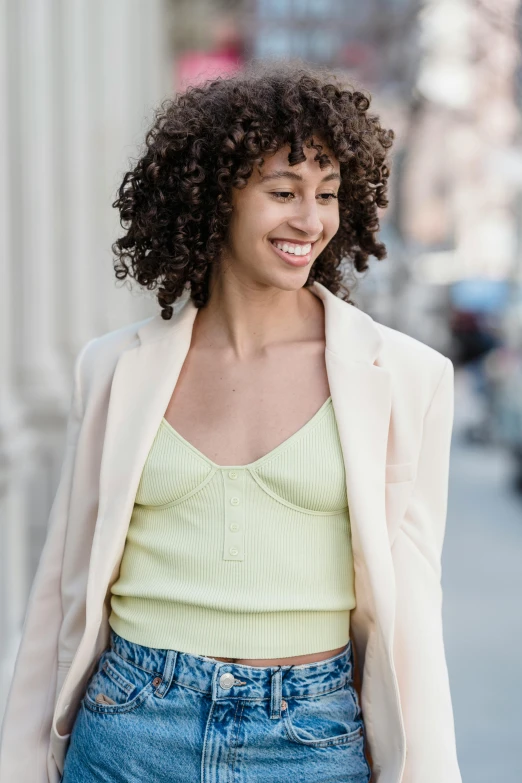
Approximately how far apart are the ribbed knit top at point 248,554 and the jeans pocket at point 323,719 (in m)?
0.11

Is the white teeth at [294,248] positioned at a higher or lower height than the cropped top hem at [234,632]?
higher

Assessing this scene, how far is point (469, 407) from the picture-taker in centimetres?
3016

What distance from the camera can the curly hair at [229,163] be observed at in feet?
8.15

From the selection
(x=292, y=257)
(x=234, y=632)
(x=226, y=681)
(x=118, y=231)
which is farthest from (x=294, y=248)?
(x=118, y=231)

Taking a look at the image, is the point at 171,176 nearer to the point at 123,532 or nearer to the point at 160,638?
the point at 123,532

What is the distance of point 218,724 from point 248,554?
362mm

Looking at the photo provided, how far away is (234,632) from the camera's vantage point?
94.3 inches

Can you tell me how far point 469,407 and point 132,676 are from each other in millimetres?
28337

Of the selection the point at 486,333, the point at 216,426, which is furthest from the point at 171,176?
the point at 486,333

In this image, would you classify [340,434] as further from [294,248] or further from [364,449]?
[294,248]

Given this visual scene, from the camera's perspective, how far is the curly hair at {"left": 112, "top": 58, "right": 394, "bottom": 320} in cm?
248

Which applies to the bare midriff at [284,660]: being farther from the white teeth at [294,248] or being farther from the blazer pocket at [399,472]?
the white teeth at [294,248]

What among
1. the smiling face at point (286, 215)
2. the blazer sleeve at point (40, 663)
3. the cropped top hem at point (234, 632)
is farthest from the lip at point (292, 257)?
the cropped top hem at point (234, 632)

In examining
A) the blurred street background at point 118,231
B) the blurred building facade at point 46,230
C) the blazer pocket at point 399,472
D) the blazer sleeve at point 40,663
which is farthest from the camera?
the blurred street background at point 118,231
